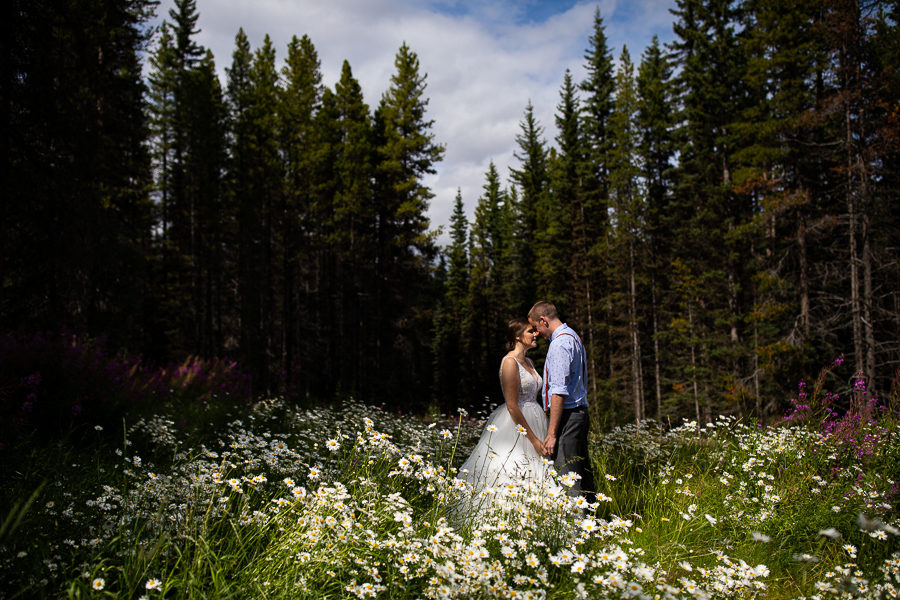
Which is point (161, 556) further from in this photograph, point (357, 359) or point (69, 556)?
point (357, 359)

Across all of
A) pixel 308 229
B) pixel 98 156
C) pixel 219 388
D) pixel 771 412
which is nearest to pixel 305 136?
pixel 308 229

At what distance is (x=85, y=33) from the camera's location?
39.5ft

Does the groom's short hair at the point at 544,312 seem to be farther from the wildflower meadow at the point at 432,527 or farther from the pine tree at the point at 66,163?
the pine tree at the point at 66,163

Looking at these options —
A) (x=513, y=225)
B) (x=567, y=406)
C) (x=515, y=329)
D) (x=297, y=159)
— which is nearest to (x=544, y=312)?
(x=515, y=329)

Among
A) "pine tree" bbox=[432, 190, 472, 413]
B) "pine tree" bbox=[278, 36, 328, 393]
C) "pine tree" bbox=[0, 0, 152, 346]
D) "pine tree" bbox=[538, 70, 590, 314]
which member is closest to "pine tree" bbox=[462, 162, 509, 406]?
"pine tree" bbox=[432, 190, 472, 413]

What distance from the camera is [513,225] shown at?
34.4m

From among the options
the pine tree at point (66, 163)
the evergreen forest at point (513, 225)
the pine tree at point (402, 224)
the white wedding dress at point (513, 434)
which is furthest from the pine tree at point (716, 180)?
the pine tree at point (66, 163)

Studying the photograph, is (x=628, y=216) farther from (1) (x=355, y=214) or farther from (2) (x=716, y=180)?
(1) (x=355, y=214)

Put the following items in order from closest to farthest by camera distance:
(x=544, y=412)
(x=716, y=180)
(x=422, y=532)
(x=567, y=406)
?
(x=422, y=532) < (x=567, y=406) < (x=544, y=412) < (x=716, y=180)

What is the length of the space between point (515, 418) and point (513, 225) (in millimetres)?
30581

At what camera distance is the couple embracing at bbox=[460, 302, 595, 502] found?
456 centimetres

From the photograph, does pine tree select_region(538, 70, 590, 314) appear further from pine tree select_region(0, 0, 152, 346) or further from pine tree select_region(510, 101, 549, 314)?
pine tree select_region(0, 0, 152, 346)

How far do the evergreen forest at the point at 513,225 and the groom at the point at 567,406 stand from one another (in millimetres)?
9836

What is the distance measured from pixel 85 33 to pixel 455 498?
49.0 feet
